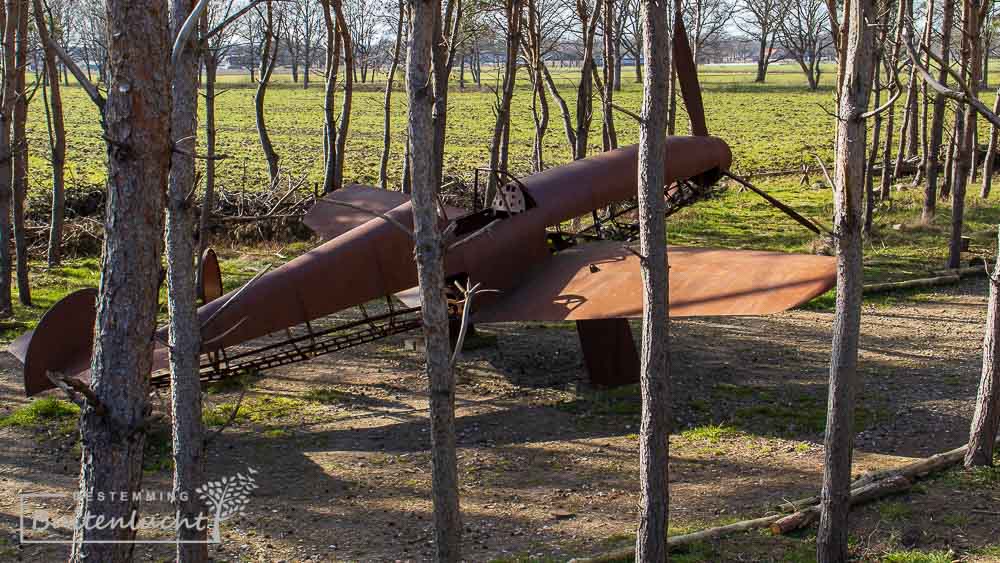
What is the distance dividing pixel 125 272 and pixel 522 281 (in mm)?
7235

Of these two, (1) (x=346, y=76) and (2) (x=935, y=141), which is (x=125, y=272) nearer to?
(1) (x=346, y=76)

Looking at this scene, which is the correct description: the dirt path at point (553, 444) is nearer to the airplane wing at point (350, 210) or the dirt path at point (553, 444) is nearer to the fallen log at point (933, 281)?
the fallen log at point (933, 281)

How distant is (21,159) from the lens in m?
15.6

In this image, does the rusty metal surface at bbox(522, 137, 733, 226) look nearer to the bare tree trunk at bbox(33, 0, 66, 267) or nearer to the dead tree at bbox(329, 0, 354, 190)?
the bare tree trunk at bbox(33, 0, 66, 267)

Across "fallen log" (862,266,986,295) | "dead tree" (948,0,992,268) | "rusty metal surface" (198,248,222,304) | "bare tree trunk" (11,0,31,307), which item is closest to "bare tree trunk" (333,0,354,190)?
"bare tree trunk" (11,0,31,307)

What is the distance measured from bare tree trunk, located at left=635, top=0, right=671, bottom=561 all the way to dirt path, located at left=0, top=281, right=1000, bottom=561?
97 centimetres

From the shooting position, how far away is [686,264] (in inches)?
402

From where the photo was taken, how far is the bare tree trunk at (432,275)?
5.40 m

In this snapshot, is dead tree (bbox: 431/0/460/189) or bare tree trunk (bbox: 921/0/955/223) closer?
dead tree (bbox: 431/0/460/189)

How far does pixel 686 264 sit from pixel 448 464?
5.25 meters

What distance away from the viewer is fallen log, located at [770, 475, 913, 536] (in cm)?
732

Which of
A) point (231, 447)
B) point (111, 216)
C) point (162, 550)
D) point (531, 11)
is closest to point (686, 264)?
point (231, 447)

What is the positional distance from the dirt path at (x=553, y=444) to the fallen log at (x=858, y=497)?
14 centimetres

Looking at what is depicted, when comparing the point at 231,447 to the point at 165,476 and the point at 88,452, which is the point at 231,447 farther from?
the point at 88,452
